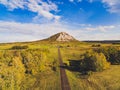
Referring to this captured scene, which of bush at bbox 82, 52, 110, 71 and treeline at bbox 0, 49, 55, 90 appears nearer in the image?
treeline at bbox 0, 49, 55, 90

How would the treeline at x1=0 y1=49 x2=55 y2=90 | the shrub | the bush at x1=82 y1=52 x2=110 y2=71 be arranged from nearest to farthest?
the treeline at x1=0 y1=49 x2=55 y2=90 < the bush at x1=82 y1=52 x2=110 y2=71 < the shrub

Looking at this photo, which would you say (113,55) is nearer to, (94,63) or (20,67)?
(94,63)

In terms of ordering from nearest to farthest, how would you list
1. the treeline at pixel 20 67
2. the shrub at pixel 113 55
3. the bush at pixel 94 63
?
the treeline at pixel 20 67 < the bush at pixel 94 63 < the shrub at pixel 113 55

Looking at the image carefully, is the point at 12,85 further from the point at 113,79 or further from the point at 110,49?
the point at 110,49

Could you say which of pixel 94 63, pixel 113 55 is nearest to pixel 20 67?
pixel 94 63

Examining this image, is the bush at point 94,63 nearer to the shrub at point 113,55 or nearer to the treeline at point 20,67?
the shrub at point 113,55

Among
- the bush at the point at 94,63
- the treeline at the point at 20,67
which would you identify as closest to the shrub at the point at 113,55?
the bush at the point at 94,63

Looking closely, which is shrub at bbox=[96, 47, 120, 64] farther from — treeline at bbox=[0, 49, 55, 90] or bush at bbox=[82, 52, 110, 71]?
treeline at bbox=[0, 49, 55, 90]

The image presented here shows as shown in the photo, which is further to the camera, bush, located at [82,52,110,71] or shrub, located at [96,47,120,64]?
shrub, located at [96,47,120,64]

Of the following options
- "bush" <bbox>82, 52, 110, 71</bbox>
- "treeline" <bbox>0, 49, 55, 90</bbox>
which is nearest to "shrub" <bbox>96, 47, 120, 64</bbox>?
"bush" <bbox>82, 52, 110, 71</bbox>

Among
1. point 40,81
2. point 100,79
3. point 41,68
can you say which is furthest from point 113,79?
point 41,68

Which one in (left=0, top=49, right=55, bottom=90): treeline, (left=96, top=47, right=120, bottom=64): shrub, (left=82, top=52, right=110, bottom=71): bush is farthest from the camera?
(left=96, top=47, right=120, bottom=64): shrub
